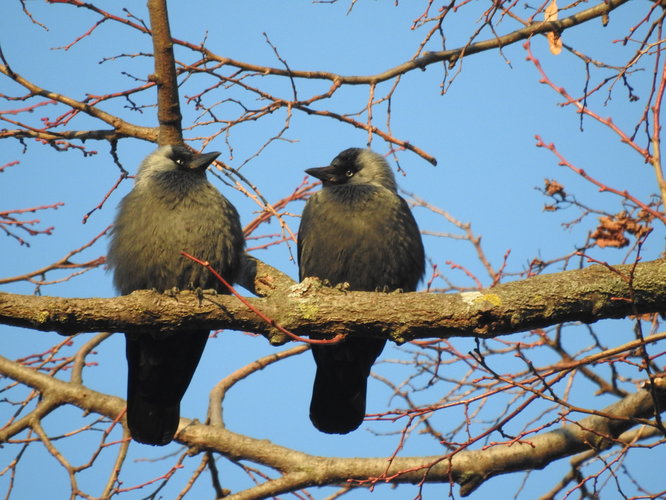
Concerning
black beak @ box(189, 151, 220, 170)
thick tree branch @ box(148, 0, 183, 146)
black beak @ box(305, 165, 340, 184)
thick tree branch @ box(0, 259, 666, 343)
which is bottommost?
thick tree branch @ box(0, 259, 666, 343)

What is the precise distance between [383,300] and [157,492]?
2.01 meters

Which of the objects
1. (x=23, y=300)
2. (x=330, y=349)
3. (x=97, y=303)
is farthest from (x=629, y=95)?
(x=23, y=300)

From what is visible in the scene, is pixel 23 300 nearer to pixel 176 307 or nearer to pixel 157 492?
pixel 176 307

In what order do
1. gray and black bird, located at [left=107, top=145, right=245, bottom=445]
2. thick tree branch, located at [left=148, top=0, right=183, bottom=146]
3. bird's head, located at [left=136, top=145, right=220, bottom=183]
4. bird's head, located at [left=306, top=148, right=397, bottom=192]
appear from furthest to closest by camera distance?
bird's head, located at [left=306, top=148, right=397, bottom=192]
bird's head, located at [left=136, top=145, right=220, bottom=183]
thick tree branch, located at [left=148, top=0, right=183, bottom=146]
gray and black bird, located at [left=107, top=145, right=245, bottom=445]

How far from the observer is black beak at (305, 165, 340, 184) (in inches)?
221

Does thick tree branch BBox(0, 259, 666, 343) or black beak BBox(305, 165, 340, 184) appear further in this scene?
black beak BBox(305, 165, 340, 184)

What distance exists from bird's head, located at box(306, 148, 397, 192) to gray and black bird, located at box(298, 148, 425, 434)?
1.23 feet

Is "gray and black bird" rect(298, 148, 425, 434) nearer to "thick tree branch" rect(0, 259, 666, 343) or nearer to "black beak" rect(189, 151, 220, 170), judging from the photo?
"black beak" rect(189, 151, 220, 170)

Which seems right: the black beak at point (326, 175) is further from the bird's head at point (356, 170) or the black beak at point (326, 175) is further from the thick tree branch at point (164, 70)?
the thick tree branch at point (164, 70)

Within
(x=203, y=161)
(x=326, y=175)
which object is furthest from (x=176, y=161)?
(x=326, y=175)

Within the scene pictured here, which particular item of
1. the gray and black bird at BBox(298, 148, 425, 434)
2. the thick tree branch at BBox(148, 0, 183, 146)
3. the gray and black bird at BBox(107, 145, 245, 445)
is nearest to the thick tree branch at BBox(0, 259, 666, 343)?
the gray and black bird at BBox(107, 145, 245, 445)

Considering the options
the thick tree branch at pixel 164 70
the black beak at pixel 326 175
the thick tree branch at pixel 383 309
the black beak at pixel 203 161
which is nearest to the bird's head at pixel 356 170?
the black beak at pixel 326 175

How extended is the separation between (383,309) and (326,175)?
2.19m

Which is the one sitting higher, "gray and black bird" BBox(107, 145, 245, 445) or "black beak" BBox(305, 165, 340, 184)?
"black beak" BBox(305, 165, 340, 184)
